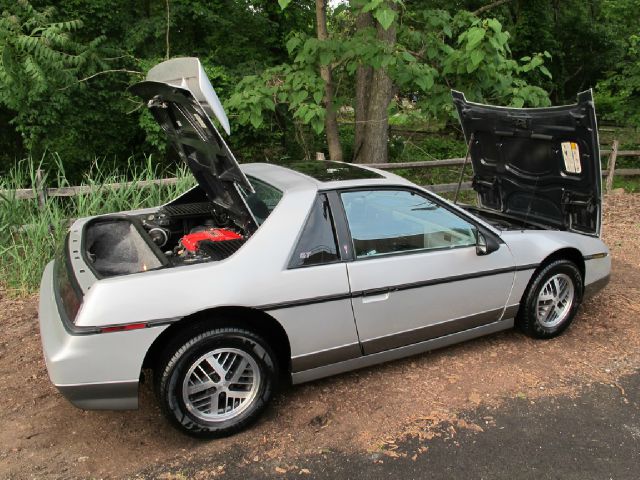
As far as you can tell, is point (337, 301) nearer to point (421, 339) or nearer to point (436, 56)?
point (421, 339)

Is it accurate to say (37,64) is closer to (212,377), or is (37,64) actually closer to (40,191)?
(40,191)

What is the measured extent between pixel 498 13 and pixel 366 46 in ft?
44.4

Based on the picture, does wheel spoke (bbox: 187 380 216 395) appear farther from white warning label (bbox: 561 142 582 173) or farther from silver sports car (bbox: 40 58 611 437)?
white warning label (bbox: 561 142 582 173)

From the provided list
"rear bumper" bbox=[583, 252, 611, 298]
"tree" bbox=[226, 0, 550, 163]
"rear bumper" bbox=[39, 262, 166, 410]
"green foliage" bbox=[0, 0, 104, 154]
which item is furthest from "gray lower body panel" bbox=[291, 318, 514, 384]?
"green foliage" bbox=[0, 0, 104, 154]

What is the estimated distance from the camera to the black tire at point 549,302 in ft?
13.7

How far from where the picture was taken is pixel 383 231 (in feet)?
11.5

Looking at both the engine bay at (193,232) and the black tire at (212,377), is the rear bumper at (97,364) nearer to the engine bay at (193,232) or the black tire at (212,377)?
the black tire at (212,377)

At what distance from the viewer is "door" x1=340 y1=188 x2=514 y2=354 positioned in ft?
11.1

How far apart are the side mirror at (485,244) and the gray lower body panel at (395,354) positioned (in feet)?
2.05

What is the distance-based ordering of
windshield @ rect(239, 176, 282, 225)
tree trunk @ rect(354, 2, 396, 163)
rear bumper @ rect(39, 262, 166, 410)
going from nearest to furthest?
rear bumper @ rect(39, 262, 166, 410) → windshield @ rect(239, 176, 282, 225) → tree trunk @ rect(354, 2, 396, 163)

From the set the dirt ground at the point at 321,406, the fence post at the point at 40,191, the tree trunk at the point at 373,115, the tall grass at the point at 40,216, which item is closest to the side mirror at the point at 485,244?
the dirt ground at the point at 321,406

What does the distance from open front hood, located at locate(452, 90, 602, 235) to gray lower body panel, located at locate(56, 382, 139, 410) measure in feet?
A: 12.0

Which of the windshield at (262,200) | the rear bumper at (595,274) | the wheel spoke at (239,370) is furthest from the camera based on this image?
the rear bumper at (595,274)

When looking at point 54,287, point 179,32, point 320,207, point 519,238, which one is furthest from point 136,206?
point 179,32
